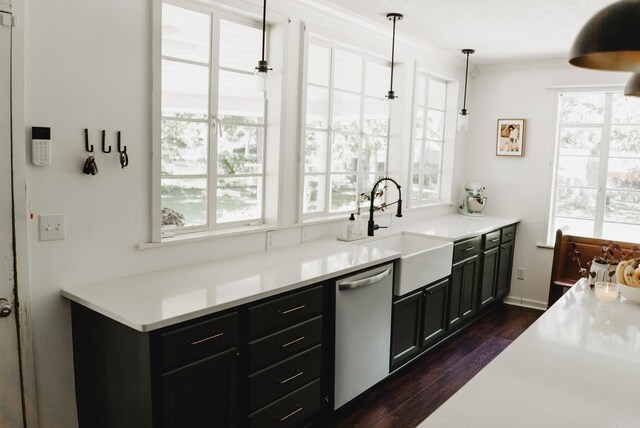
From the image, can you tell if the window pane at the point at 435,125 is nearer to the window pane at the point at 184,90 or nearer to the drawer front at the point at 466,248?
the drawer front at the point at 466,248

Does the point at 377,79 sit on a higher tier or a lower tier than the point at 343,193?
higher

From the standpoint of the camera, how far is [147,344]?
6.30ft

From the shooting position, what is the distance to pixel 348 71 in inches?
158

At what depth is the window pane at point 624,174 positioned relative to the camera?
492 centimetres

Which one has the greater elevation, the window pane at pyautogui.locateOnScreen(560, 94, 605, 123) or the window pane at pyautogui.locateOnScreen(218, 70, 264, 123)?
the window pane at pyautogui.locateOnScreen(560, 94, 605, 123)

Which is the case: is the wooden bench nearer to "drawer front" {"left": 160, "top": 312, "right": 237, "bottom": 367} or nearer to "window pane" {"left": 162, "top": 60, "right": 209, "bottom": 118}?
"window pane" {"left": 162, "top": 60, "right": 209, "bottom": 118}

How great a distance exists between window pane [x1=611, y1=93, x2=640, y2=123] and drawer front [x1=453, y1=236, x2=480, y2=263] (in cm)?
193

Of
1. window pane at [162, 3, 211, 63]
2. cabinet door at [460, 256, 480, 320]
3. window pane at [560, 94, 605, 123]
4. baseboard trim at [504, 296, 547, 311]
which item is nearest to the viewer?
window pane at [162, 3, 211, 63]

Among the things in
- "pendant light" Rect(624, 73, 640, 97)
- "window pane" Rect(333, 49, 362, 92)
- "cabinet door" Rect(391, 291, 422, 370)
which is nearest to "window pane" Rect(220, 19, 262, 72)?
"window pane" Rect(333, 49, 362, 92)

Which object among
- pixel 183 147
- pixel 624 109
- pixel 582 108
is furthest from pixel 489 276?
pixel 183 147

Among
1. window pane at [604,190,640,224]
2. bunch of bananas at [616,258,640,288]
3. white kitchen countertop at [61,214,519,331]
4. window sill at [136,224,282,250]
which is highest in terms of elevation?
window pane at [604,190,640,224]

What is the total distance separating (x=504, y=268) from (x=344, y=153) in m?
2.33

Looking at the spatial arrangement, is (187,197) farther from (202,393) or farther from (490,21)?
(490,21)

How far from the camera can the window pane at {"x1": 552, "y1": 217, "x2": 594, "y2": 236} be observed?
514 centimetres
